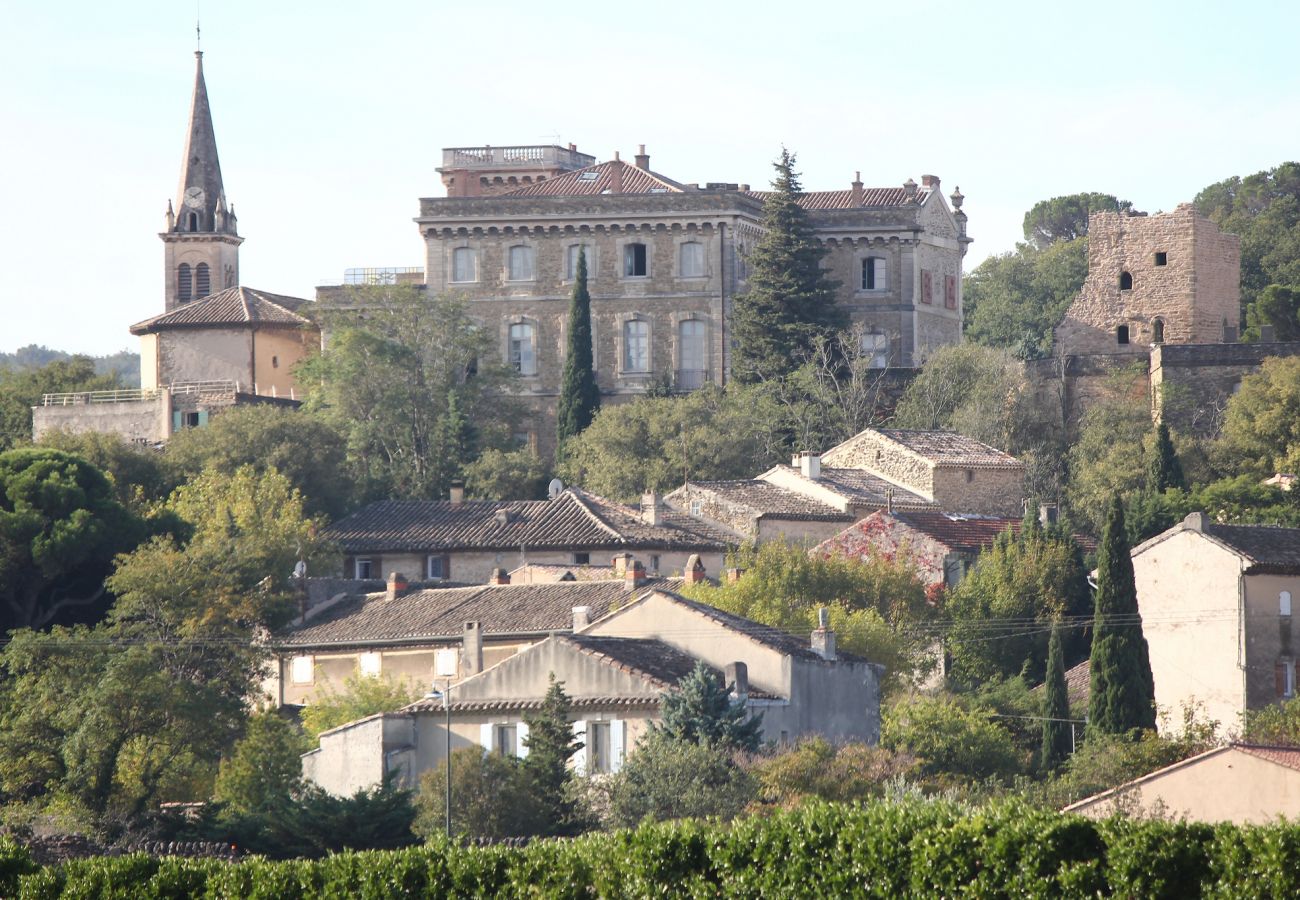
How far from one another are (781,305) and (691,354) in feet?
13.2

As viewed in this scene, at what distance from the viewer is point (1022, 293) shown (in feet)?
382

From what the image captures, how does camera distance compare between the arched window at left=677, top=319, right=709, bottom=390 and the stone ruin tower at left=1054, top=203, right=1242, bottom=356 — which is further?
the stone ruin tower at left=1054, top=203, right=1242, bottom=356

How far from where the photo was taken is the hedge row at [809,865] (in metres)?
24.2

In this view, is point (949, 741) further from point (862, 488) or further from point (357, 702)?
point (862, 488)

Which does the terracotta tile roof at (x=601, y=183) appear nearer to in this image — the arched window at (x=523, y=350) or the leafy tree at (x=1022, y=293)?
the arched window at (x=523, y=350)

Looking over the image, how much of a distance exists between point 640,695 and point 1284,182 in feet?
269

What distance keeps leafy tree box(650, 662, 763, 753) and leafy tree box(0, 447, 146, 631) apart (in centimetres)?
2002

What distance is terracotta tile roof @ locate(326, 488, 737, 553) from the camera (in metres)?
65.4

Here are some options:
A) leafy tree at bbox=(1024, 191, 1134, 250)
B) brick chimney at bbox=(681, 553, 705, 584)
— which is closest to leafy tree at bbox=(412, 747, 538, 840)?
brick chimney at bbox=(681, 553, 705, 584)

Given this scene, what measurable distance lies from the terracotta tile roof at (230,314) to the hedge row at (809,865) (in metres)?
54.0

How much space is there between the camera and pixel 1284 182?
121 metres

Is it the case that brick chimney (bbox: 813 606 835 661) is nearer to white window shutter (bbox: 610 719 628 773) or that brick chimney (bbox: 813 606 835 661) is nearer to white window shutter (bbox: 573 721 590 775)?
white window shutter (bbox: 610 719 628 773)

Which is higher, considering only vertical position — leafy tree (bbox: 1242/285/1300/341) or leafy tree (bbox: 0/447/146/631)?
leafy tree (bbox: 1242/285/1300/341)

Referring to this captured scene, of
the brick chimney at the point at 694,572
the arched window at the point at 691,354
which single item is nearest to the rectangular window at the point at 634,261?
the arched window at the point at 691,354
